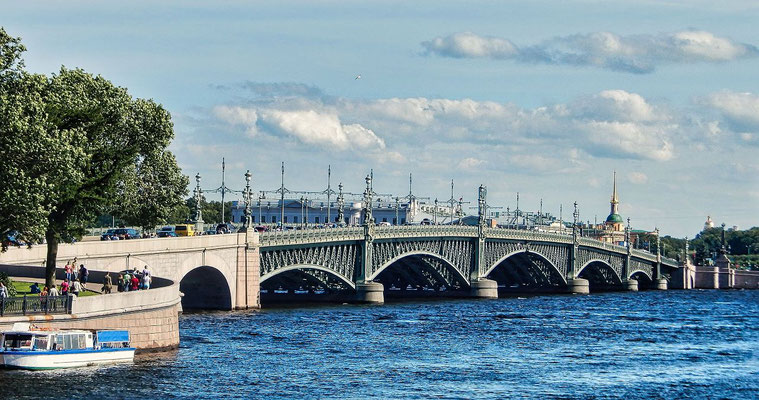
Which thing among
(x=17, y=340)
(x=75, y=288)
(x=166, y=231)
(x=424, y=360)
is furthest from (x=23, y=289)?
(x=166, y=231)

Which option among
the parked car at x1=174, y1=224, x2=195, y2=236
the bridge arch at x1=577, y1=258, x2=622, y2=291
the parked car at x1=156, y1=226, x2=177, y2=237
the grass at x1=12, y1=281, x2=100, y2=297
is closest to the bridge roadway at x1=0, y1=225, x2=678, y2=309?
the bridge arch at x1=577, y1=258, x2=622, y2=291

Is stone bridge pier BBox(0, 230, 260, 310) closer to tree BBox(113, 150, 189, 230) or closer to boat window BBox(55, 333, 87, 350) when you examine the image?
tree BBox(113, 150, 189, 230)

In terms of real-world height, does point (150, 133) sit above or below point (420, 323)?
above

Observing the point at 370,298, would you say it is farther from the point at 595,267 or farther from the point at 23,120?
the point at 595,267

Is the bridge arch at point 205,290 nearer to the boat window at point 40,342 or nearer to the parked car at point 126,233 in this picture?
the parked car at point 126,233

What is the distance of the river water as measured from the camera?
46.3 metres

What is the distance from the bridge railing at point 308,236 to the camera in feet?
294

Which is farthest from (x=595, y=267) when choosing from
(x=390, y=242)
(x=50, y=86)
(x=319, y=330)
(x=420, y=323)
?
(x=50, y=86)

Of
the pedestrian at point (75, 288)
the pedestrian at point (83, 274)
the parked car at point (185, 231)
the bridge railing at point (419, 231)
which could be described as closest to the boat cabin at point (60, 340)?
the pedestrian at point (75, 288)

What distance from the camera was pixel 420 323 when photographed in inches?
3297

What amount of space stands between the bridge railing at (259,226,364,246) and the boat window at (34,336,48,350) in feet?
142

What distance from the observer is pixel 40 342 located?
4525 centimetres

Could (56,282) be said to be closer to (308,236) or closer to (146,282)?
(146,282)

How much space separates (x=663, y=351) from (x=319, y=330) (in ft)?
62.0
